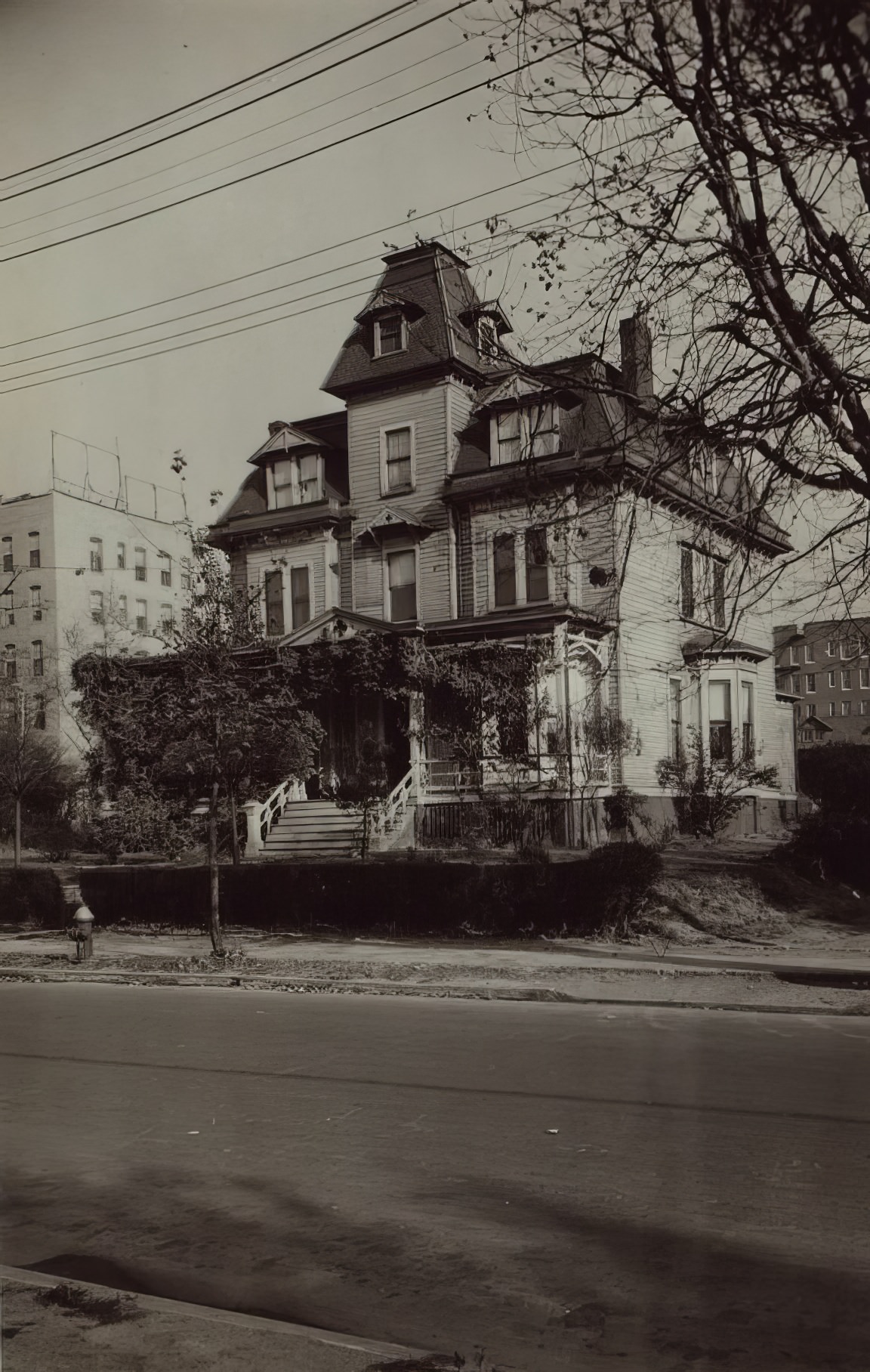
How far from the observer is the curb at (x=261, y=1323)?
3.70 m

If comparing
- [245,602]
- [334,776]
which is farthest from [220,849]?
[245,602]

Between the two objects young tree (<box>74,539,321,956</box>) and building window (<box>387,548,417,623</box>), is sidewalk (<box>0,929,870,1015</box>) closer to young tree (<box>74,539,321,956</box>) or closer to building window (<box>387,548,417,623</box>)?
young tree (<box>74,539,321,956</box>)

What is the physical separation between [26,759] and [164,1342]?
1278 inches

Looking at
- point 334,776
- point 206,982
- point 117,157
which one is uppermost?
point 117,157

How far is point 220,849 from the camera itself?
25.1 meters

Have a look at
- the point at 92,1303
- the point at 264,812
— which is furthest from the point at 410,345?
the point at 92,1303

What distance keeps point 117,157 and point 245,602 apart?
969 cm

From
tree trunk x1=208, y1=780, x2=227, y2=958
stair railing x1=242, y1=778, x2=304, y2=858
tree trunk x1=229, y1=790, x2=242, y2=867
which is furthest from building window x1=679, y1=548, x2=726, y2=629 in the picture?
stair railing x1=242, y1=778, x2=304, y2=858

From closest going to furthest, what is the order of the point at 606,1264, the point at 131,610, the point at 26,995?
the point at 606,1264, the point at 26,995, the point at 131,610

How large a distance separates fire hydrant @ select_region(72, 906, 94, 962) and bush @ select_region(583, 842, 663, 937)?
6.52m

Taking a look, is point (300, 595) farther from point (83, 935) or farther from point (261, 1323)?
point (261, 1323)

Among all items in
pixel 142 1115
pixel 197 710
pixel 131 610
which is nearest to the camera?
pixel 142 1115

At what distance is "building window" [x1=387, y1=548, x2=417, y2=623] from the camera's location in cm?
2864

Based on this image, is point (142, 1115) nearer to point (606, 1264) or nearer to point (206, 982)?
point (606, 1264)
